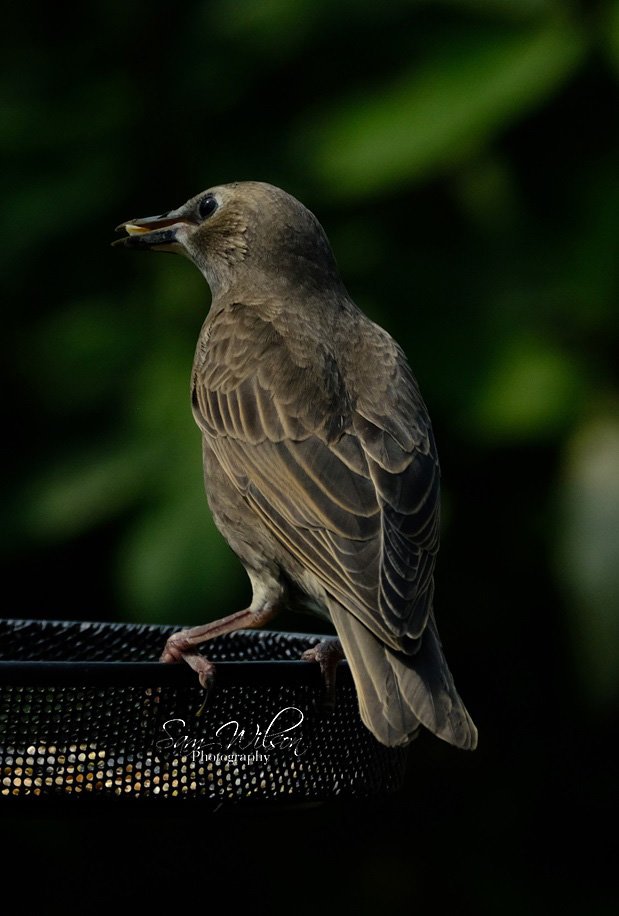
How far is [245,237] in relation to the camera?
4645 mm

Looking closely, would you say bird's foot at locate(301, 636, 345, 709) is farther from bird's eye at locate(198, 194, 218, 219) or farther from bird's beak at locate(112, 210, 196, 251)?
bird's eye at locate(198, 194, 218, 219)

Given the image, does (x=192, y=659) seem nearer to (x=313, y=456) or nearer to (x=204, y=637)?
(x=204, y=637)

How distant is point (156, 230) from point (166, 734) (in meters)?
2.16

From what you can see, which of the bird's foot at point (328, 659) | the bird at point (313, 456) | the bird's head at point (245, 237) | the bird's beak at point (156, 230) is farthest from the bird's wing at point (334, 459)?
the bird's beak at point (156, 230)

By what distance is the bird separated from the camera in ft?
11.1

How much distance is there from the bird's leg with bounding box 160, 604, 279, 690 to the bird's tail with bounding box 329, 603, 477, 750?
0.37 meters

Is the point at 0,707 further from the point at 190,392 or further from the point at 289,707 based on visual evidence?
the point at 190,392

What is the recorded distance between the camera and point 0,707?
2955 mm

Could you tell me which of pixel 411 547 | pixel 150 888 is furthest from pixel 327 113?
pixel 150 888

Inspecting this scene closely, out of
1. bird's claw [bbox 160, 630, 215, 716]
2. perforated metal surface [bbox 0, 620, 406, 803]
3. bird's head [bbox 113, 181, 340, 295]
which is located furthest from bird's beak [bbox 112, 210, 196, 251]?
perforated metal surface [bbox 0, 620, 406, 803]

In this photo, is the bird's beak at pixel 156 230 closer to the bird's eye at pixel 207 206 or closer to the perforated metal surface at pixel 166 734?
the bird's eye at pixel 207 206

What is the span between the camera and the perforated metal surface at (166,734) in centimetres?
291

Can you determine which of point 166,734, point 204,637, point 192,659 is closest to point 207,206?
point 204,637

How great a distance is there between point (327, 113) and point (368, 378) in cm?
134
